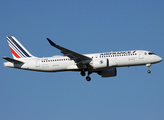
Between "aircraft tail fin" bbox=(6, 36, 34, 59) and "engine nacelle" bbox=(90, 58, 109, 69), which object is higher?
"aircraft tail fin" bbox=(6, 36, 34, 59)

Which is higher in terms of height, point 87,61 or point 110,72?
point 87,61

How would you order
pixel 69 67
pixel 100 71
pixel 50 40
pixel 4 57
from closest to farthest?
pixel 50 40
pixel 4 57
pixel 69 67
pixel 100 71

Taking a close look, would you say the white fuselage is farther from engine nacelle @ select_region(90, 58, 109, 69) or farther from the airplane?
engine nacelle @ select_region(90, 58, 109, 69)

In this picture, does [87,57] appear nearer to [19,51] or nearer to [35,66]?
[35,66]

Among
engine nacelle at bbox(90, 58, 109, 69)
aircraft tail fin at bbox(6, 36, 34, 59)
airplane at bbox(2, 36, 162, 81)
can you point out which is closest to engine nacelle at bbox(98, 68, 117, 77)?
airplane at bbox(2, 36, 162, 81)

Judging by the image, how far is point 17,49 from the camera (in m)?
59.8

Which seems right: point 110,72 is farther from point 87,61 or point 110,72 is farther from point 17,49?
point 17,49

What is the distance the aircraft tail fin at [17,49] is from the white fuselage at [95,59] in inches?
80.6

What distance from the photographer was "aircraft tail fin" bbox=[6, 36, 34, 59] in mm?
58844

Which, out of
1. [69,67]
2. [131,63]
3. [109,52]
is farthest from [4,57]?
[131,63]

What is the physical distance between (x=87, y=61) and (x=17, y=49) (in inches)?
564

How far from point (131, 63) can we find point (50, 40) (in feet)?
45.9

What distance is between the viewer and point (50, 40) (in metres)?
47.0

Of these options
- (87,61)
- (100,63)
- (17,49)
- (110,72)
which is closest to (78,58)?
(87,61)
